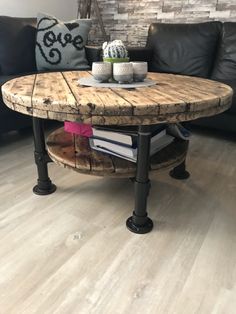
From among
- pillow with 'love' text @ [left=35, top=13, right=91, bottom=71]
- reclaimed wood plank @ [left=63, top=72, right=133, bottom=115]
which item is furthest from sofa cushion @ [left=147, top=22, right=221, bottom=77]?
reclaimed wood plank @ [left=63, top=72, right=133, bottom=115]

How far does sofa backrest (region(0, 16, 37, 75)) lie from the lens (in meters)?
1.93

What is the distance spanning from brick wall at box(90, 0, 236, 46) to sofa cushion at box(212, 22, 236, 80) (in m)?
0.23

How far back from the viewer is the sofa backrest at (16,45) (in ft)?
6.34

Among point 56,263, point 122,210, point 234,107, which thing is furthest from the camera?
point 234,107

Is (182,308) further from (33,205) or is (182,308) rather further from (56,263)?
(33,205)

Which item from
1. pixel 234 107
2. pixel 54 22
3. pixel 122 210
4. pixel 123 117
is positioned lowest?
pixel 122 210

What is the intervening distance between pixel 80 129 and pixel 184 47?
1.48 metres

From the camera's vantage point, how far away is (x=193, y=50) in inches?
87.8

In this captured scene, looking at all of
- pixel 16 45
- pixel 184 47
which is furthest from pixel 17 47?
pixel 184 47

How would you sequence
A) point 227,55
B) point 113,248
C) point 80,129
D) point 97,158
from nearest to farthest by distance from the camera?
point 113,248, point 97,158, point 80,129, point 227,55

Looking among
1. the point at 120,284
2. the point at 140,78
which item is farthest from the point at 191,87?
the point at 120,284

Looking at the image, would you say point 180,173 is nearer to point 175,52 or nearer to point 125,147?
point 125,147

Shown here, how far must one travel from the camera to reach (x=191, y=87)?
1.04 metres

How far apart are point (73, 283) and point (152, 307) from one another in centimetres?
24
